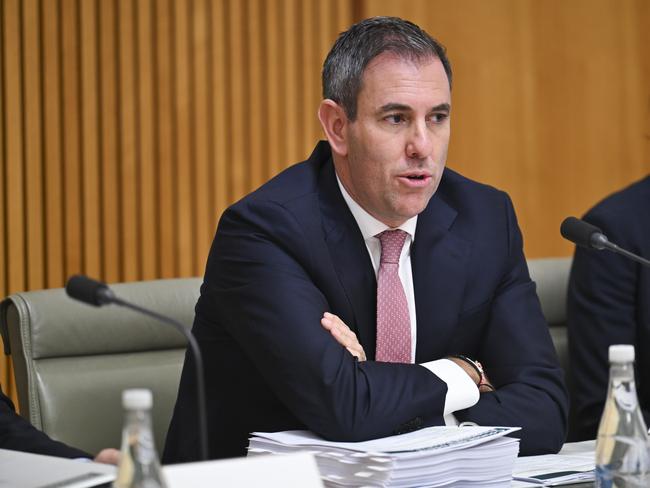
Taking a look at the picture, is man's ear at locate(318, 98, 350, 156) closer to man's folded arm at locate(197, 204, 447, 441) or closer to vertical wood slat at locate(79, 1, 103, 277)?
man's folded arm at locate(197, 204, 447, 441)

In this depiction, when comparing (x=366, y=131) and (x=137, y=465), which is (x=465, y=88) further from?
(x=137, y=465)

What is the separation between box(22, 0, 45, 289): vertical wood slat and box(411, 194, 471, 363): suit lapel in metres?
1.67

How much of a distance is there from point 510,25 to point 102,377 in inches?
98.8

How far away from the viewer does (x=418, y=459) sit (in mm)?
1639

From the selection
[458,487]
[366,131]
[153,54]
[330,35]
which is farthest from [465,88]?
[458,487]

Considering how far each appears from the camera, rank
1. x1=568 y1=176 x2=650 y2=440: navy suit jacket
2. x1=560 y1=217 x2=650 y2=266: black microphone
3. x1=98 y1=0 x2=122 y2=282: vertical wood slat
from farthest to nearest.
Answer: x1=98 y1=0 x2=122 y2=282: vertical wood slat, x1=568 y1=176 x2=650 y2=440: navy suit jacket, x1=560 y1=217 x2=650 y2=266: black microphone

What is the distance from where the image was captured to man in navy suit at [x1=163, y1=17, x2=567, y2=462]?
2.11 metres

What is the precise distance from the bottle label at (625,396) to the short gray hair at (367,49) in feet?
3.33

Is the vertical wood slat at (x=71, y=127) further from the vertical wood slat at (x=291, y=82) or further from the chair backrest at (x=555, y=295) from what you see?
the chair backrest at (x=555, y=295)

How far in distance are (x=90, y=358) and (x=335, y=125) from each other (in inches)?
30.8

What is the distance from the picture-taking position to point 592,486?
1.64m

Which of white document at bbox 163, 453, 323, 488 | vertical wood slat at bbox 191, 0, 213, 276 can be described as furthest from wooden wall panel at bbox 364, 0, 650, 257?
white document at bbox 163, 453, 323, 488

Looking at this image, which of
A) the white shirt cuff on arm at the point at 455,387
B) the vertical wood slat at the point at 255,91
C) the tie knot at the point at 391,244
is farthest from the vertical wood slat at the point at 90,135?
the white shirt cuff on arm at the point at 455,387

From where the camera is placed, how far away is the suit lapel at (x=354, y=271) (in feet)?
7.39
